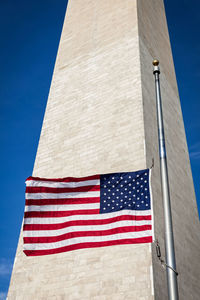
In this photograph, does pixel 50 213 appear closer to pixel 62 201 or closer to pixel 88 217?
pixel 62 201

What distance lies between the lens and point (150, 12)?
2069 cm

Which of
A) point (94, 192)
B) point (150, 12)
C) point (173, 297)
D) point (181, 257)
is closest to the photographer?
point (173, 297)

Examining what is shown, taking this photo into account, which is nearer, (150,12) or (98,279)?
(98,279)

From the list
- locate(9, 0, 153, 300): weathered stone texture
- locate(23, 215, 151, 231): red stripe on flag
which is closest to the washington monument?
locate(9, 0, 153, 300): weathered stone texture


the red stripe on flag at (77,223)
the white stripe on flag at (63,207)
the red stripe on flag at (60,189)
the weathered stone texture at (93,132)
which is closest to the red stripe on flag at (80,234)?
the red stripe on flag at (77,223)

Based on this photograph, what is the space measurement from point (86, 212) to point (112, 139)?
6.31 meters

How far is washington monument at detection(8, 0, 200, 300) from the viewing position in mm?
10547

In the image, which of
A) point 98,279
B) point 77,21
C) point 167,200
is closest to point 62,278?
point 98,279

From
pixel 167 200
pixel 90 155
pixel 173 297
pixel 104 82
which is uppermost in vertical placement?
pixel 104 82

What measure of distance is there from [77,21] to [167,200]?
17050 millimetres

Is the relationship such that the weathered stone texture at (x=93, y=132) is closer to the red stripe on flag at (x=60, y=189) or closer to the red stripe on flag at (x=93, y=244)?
the red stripe on flag at (x=93, y=244)

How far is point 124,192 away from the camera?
757 centimetres

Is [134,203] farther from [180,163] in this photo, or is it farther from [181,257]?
[180,163]

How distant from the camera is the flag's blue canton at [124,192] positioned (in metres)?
7.36
